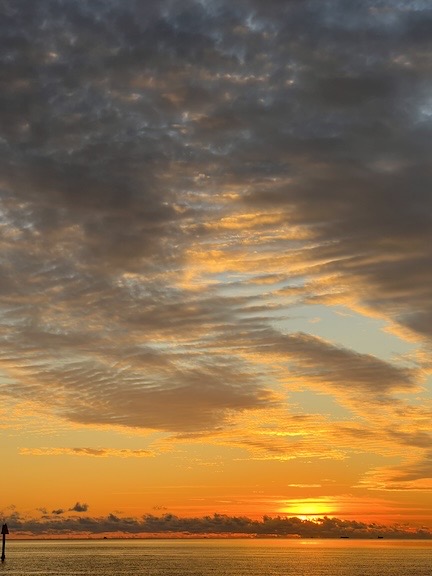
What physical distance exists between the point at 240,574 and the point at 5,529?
57.8m

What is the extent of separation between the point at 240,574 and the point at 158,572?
18.1 metres

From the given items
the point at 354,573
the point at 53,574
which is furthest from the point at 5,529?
the point at 354,573

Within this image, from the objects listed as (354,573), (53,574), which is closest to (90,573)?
(53,574)

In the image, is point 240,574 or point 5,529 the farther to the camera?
point 5,529

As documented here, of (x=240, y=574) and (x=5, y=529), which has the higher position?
(x=5, y=529)

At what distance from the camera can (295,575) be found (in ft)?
545

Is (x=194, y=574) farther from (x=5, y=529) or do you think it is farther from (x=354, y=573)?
(x=5, y=529)

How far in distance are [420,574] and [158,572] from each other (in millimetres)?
58545

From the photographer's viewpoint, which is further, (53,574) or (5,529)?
(5,529)

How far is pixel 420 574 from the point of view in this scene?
580 ft

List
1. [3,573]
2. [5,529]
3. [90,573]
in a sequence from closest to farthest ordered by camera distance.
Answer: [3,573], [90,573], [5,529]

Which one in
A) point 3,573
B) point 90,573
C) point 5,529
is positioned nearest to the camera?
point 3,573

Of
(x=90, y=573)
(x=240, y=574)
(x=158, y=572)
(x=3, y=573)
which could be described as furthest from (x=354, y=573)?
(x=3, y=573)

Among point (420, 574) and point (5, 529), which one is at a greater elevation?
point (5, 529)
